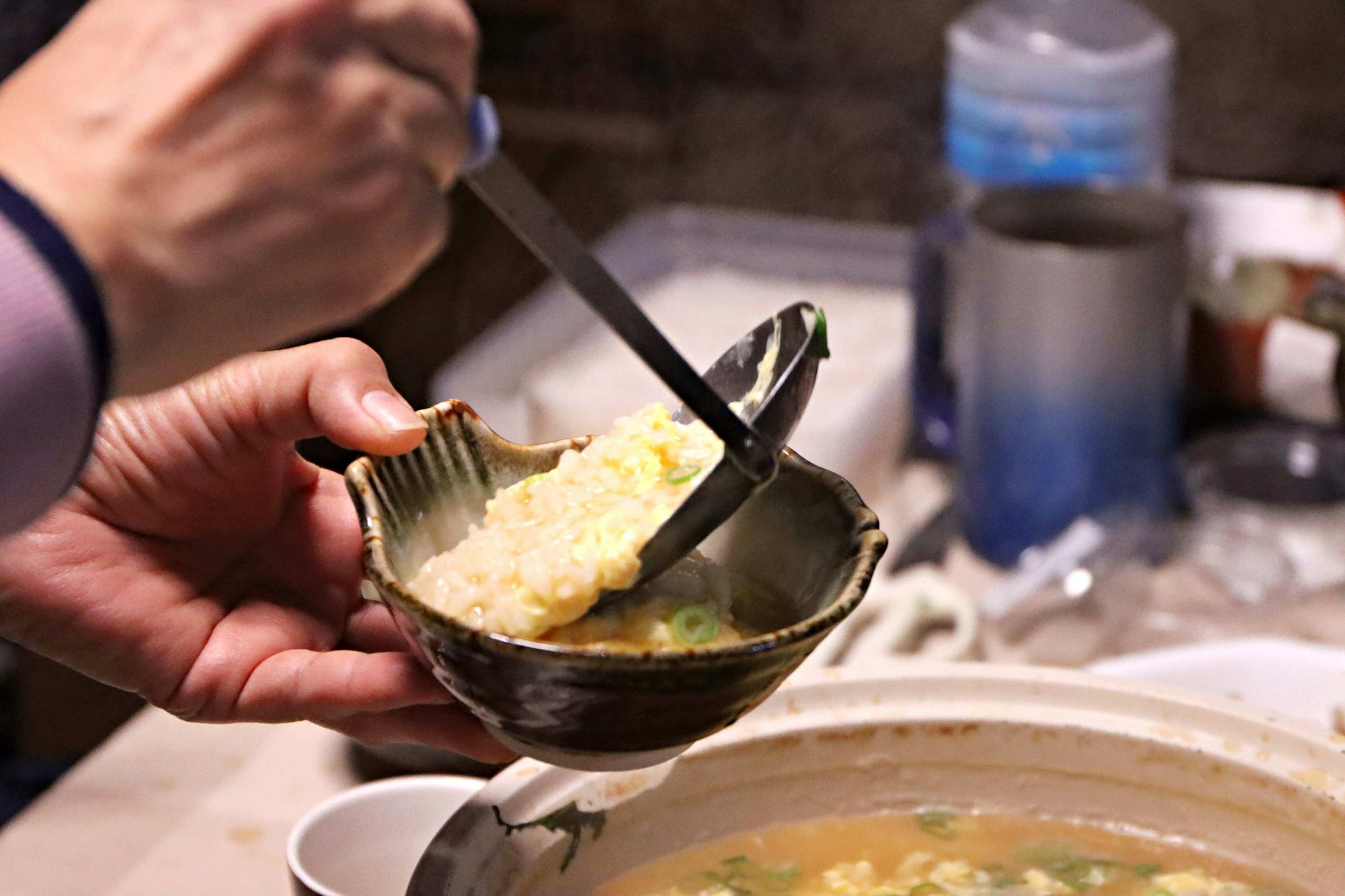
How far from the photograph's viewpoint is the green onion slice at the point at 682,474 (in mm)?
1008

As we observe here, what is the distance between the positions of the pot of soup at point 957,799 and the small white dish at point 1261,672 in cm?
35

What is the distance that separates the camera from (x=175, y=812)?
5.48 feet

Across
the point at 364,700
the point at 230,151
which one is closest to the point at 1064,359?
Result: the point at 364,700

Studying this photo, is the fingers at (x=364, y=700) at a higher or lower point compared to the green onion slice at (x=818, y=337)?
lower

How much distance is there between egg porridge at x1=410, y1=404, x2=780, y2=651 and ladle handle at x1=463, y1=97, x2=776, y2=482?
9cm

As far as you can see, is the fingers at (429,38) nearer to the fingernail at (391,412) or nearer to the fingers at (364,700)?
the fingernail at (391,412)

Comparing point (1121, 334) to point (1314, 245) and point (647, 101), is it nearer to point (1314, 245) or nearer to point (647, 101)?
point (1314, 245)

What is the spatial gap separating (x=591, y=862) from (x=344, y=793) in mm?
242

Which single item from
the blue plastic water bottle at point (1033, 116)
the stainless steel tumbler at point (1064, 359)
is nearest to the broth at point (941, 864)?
the stainless steel tumbler at point (1064, 359)

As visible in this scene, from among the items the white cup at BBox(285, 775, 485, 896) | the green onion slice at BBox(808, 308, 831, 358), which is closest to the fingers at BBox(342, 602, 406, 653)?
the white cup at BBox(285, 775, 485, 896)

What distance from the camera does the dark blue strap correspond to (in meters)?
0.74

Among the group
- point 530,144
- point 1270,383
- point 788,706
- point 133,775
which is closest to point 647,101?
point 530,144

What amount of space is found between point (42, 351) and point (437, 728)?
1.89 feet

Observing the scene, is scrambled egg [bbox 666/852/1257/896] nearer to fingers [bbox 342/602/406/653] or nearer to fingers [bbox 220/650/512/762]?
fingers [bbox 220/650/512/762]
